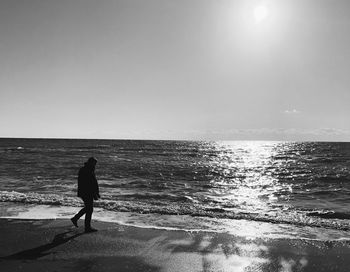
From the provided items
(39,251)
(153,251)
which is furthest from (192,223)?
(39,251)

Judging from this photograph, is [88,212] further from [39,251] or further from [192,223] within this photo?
[192,223]

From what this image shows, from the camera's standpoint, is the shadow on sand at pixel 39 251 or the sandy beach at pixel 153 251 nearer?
the sandy beach at pixel 153 251

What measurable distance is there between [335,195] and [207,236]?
49.9ft

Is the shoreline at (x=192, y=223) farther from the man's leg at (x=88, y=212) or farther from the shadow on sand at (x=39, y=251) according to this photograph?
the shadow on sand at (x=39, y=251)

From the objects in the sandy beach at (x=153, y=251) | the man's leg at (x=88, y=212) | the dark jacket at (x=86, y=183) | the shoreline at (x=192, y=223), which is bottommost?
the shoreline at (x=192, y=223)

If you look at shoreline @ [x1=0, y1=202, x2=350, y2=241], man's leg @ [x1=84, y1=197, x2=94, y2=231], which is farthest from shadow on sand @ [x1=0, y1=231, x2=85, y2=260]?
shoreline @ [x1=0, y1=202, x2=350, y2=241]

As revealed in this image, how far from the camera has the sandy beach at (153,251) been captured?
6668 millimetres

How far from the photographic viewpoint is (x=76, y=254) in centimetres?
723

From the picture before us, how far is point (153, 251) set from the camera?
295 inches

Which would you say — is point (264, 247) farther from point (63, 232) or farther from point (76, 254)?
point (63, 232)

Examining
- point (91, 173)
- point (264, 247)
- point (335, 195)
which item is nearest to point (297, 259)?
point (264, 247)

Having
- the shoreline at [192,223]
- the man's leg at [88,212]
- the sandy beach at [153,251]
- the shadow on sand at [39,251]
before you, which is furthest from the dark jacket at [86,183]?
the shoreline at [192,223]

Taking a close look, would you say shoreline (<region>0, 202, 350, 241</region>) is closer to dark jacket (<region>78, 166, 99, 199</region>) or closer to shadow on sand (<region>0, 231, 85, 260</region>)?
dark jacket (<region>78, 166, 99, 199</region>)

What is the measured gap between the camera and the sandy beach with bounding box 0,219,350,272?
263 inches
